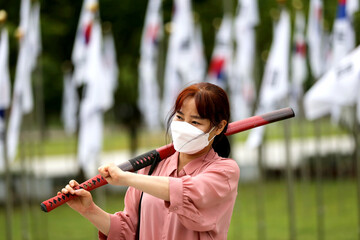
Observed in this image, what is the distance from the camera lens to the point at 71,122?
18.3 m

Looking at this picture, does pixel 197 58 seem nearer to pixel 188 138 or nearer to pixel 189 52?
pixel 189 52

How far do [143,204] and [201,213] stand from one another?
32 cm

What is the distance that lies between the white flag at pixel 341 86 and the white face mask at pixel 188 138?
12.7ft

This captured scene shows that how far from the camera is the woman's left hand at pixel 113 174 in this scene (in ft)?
8.05

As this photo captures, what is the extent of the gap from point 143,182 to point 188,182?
189 millimetres

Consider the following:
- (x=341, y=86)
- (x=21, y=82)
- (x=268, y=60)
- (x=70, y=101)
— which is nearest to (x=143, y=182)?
(x=341, y=86)

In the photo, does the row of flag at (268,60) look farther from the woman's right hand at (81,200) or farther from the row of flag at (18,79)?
the row of flag at (18,79)

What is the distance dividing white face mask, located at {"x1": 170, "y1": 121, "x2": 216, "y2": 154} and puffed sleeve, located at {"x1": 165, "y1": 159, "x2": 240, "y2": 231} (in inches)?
4.2

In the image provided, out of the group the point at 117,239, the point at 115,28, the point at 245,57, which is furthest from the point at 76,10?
the point at 117,239

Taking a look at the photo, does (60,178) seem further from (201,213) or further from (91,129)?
(201,213)

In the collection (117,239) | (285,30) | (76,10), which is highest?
(76,10)

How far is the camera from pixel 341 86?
6461mm

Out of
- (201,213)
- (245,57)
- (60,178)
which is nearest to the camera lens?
(201,213)

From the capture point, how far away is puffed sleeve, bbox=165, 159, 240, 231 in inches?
97.3
